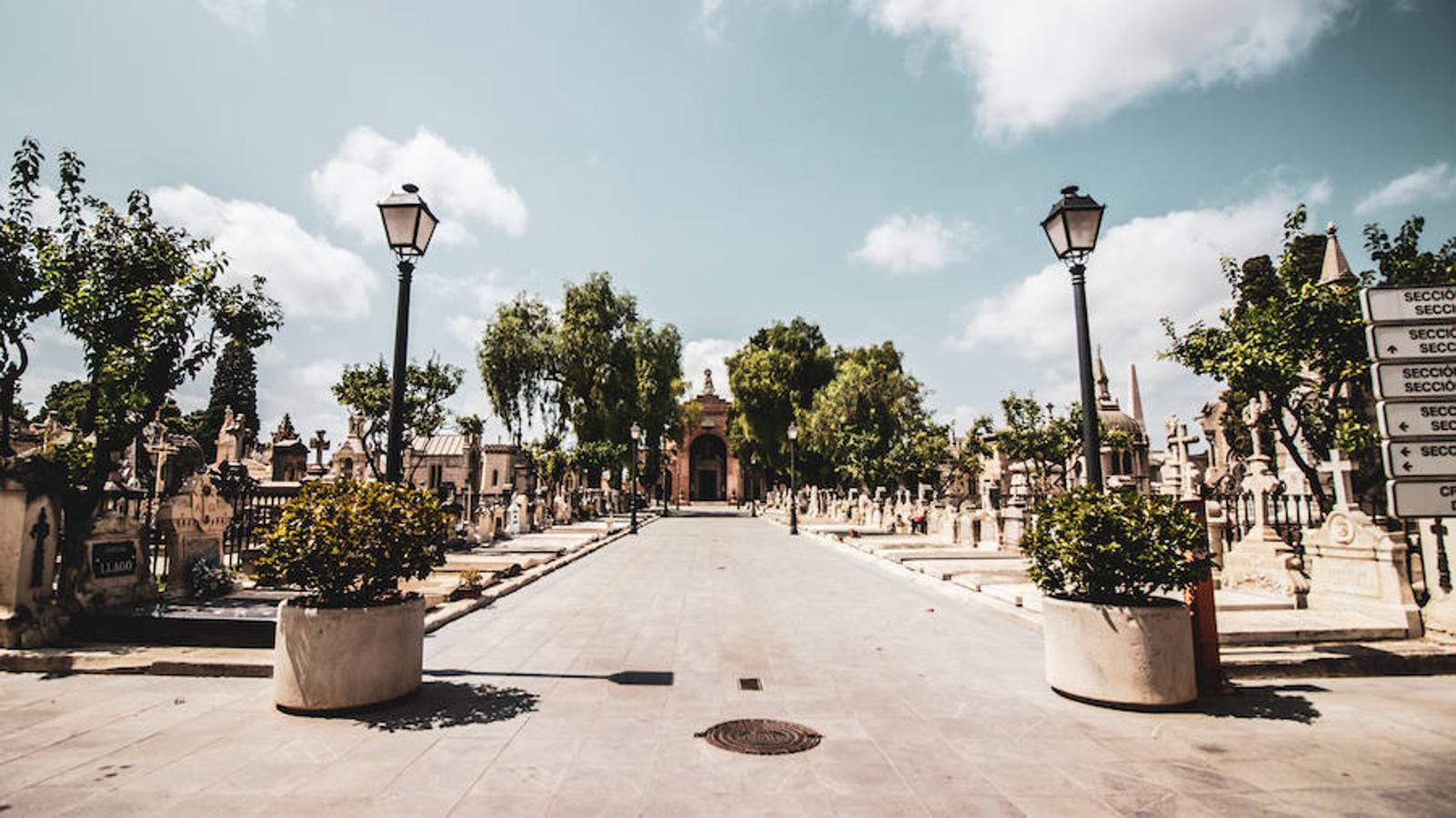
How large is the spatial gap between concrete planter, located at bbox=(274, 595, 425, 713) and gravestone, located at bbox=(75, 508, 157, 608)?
4.87 meters

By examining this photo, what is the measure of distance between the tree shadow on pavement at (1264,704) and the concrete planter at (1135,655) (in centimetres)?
21

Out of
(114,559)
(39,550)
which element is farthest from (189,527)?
(39,550)

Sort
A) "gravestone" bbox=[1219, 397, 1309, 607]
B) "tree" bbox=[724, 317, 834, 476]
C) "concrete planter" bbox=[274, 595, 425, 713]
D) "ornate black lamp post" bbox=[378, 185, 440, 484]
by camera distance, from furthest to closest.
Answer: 1. "tree" bbox=[724, 317, 834, 476]
2. "gravestone" bbox=[1219, 397, 1309, 607]
3. "ornate black lamp post" bbox=[378, 185, 440, 484]
4. "concrete planter" bbox=[274, 595, 425, 713]

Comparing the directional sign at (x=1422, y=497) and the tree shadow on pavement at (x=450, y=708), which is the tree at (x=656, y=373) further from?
the directional sign at (x=1422, y=497)

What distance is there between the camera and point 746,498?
75.9 metres

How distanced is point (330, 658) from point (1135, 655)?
6.01 metres

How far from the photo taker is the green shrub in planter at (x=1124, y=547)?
206 inches

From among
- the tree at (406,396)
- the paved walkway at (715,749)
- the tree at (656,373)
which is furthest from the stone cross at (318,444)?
the paved walkway at (715,749)

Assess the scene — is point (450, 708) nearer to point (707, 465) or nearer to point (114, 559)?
point (114, 559)

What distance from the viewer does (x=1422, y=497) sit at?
5.05m

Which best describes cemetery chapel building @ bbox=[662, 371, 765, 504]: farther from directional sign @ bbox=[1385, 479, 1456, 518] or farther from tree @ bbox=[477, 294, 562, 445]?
directional sign @ bbox=[1385, 479, 1456, 518]

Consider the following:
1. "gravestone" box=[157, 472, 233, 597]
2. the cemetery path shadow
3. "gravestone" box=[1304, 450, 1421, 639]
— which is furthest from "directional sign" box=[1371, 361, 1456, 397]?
"gravestone" box=[157, 472, 233, 597]

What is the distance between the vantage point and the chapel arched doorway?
77312 millimetres

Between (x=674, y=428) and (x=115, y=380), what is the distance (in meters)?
41.0
